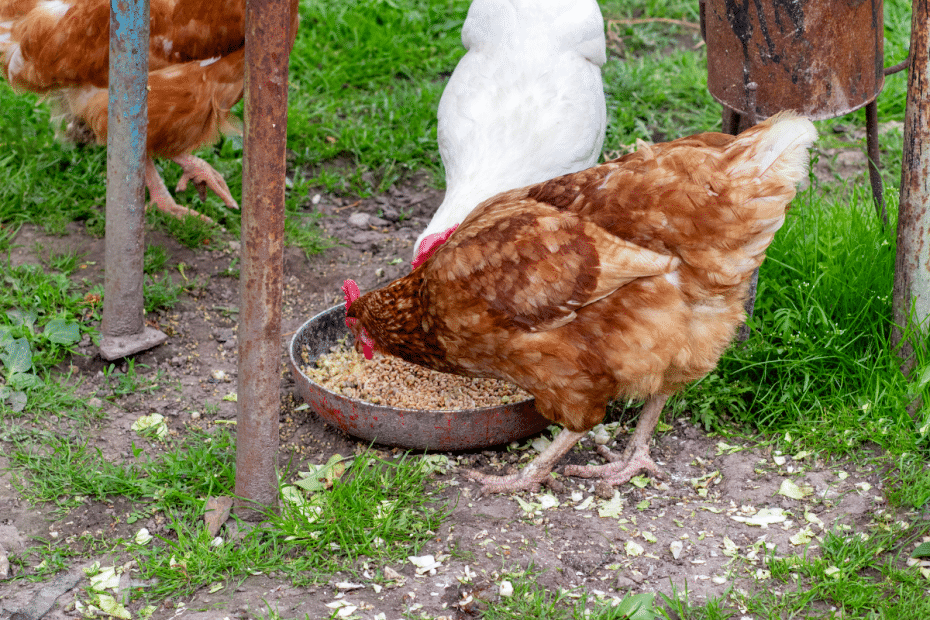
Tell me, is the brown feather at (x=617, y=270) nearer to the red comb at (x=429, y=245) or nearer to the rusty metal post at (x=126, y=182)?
the red comb at (x=429, y=245)

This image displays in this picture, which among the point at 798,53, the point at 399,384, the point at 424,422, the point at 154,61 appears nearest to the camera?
the point at 798,53

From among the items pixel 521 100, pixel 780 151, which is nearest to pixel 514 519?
pixel 780 151

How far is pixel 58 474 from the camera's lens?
3111 mm

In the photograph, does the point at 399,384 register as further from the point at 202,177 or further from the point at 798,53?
the point at 798,53

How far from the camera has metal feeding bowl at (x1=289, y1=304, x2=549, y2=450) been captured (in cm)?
313

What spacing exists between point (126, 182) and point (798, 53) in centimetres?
253

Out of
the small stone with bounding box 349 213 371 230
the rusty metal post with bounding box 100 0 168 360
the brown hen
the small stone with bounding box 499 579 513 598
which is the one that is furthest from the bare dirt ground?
the small stone with bounding box 349 213 371 230

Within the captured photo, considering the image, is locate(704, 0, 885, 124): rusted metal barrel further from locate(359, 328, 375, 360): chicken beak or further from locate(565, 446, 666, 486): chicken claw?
locate(359, 328, 375, 360): chicken beak

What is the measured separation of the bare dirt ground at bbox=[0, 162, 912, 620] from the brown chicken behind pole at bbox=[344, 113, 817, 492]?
37cm

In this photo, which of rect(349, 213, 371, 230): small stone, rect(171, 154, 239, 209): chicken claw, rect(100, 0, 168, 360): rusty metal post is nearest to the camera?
rect(100, 0, 168, 360): rusty metal post

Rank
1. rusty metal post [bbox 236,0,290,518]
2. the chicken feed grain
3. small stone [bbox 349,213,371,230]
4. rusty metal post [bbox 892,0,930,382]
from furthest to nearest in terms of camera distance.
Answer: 1. small stone [bbox 349,213,371,230]
2. the chicken feed grain
3. rusty metal post [bbox 892,0,930,382]
4. rusty metal post [bbox 236,0,290,518]

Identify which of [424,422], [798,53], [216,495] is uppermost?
[798,53]

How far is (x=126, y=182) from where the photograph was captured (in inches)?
137

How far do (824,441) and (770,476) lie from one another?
0.26 metres
